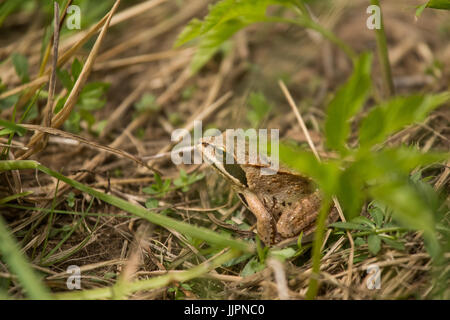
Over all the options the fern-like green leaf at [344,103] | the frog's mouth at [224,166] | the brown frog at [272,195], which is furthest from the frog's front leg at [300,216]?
the fern-like green leaf at [344,103]

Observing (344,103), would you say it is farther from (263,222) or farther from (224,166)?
(224,166)

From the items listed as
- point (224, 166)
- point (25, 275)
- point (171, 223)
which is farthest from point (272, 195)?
point (25, 275)

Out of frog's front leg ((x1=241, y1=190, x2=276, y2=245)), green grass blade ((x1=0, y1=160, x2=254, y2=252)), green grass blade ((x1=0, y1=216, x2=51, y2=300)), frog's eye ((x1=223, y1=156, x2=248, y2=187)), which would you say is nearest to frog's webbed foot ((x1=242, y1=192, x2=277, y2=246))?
frog's front leg ((x1=241, y1=190, x2=276, y2=245))

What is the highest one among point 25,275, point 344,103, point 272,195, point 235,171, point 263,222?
point 344,103

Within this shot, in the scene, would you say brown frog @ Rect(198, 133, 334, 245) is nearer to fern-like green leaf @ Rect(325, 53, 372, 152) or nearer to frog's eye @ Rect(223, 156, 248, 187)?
frog's eye @ Rect(223, 156, 248, 187)
